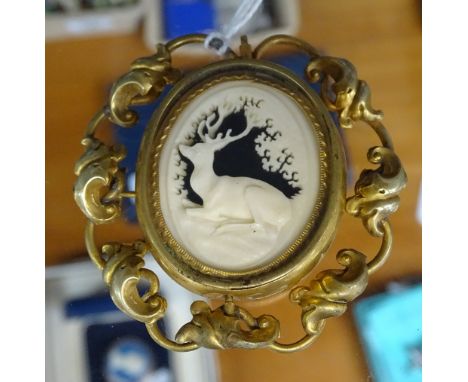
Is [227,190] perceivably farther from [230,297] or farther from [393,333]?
[393,333]

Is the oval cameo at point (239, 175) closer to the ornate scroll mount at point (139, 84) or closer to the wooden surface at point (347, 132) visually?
the ornate scroll mount at point (139, 84)

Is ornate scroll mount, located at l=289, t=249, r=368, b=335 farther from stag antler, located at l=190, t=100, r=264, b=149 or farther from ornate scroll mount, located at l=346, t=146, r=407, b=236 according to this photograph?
stag antler, located at l=190, t=100, r=264, b=149

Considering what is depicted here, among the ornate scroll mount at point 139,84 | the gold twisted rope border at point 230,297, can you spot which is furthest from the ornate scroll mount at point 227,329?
the ornate scroll mount at point 139,84

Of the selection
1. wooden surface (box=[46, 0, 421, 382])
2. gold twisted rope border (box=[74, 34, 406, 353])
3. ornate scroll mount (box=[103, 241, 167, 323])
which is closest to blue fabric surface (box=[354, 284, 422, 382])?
wooden surface (box=[46, 0, 421, 382])

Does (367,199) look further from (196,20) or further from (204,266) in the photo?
(196,20)

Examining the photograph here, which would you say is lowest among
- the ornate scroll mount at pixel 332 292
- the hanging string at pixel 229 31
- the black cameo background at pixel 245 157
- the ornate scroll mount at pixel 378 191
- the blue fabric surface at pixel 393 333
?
the blue fabric surface at pixel 393 333

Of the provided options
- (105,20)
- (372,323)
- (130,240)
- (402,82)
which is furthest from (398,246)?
(105,20)
